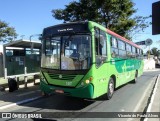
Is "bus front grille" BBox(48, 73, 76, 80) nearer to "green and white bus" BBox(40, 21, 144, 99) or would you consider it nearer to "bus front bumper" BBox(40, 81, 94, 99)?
"green and white bus" BBox(40, 21, 144, 99)

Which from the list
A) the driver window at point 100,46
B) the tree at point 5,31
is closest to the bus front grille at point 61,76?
the driver window at point 100,46

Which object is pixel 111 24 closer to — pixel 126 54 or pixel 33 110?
pixel 126 54

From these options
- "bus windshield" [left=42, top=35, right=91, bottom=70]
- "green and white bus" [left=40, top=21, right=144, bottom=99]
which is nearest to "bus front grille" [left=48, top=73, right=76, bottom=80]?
"green and white bus" [left=40, top=21, right=144, bottom=99]

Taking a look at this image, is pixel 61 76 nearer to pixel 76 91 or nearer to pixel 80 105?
pixel 76 91

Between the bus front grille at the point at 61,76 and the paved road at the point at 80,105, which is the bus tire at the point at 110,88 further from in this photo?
the bus front grille at the point at 61,76

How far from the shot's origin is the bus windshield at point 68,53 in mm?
9281

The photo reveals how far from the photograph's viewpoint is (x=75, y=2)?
87.6 ft

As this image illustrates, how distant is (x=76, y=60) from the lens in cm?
934

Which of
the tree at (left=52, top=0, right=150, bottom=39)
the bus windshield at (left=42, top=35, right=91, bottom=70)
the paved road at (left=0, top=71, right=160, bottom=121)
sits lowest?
the paved road at (left=0, top=71, right=160, bottom=121)

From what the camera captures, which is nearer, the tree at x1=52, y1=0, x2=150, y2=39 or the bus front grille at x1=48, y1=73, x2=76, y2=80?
the bus front grille at x1=48, y1=73, x2=76, y2=80

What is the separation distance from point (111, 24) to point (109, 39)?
15.3m

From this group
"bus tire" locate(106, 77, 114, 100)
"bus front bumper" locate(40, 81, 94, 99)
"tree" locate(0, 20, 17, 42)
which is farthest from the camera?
"tree" locate(0, 20, 17, 42)

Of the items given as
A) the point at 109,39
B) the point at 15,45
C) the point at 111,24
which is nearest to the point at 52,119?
the point at 109,39

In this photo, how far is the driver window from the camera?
9560 millimetres
